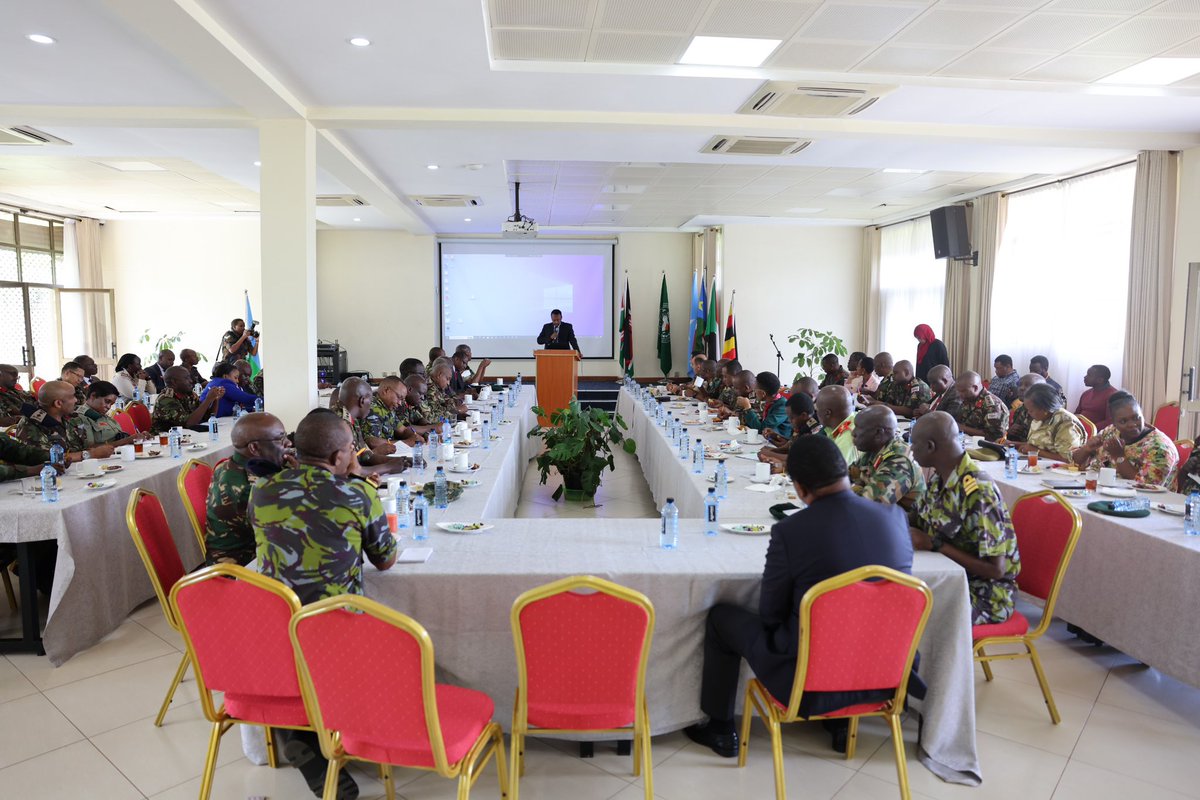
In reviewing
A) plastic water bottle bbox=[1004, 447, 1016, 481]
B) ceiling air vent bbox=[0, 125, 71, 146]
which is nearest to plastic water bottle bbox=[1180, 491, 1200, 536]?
plastic water bottle bbox=[1004, 447, 1016, 481]

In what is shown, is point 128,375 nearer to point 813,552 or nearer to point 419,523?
point 419,523

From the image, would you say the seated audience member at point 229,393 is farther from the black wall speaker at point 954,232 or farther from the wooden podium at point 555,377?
the black wall speaker at point 954,232

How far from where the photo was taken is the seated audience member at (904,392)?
26.8 ft

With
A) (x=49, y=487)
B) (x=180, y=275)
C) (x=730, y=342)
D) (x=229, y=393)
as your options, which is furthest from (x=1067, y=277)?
(x=180, y=275)

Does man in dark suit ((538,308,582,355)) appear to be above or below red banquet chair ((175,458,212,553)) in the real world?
above

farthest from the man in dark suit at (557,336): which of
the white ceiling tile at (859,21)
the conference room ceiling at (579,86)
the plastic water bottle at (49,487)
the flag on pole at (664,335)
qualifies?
the plastic water bottle at (49,487)

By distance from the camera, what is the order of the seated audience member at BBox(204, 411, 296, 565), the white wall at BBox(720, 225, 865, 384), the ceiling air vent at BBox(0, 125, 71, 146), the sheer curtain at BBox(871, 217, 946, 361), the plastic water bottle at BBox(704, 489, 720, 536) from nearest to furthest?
1. the seated audience member at BBox(204, 411, 296, 565)
2. the plastic water bottle at BBox(704, 489, 720, 536)
3. the ceiling air vent at BBox(0, 125, 71, 146)
4. the sheer curtain at BBox(871, 217, 946, 361)
5. the white wall at BBox(720, 225, 865, 384)

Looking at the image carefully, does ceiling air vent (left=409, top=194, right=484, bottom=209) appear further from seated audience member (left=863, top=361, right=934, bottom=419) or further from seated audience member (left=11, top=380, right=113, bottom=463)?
seated audience member (left=11, top=380, right=113, bottom=463)

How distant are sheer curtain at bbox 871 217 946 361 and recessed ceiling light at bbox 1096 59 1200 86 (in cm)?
537

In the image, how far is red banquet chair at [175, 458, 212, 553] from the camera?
352cm

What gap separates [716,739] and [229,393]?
6070 mm

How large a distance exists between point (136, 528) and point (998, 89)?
19.7ft

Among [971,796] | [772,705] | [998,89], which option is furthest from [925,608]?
[998,89]

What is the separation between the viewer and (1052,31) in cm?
450
